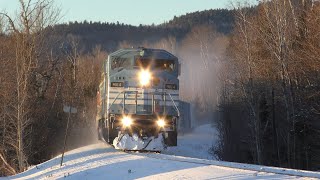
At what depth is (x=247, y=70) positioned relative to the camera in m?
34.7

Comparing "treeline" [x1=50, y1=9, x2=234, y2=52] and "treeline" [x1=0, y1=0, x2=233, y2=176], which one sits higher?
"treeline" [x1=50, y1=9, x2=234, y2=52]

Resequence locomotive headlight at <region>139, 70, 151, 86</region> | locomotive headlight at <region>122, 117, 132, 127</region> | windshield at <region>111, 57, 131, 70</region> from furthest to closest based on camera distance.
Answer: windshield at <region>111, 57, 131, 70</region>, locomotive headlight at <region>139, 70, 151, 86</region>, locomotive headlight at <region>122, 117, 132, 127</region>

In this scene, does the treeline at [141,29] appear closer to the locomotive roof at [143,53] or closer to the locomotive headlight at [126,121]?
the locomotive roof at [143,53]

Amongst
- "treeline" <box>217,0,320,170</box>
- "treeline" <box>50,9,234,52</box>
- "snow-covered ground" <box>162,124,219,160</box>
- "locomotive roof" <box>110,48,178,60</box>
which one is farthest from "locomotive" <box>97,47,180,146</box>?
"treeline" <box>50,9,234,52</box>

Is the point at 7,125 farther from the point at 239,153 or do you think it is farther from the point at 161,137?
the point at 239,153

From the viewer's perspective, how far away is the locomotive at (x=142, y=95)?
1953cm

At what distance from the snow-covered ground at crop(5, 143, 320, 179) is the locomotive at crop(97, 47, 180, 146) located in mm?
1680

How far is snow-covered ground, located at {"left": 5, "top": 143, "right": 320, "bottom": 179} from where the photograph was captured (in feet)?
35.1

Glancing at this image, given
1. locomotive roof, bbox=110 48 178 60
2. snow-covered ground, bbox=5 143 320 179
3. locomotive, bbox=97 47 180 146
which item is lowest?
snow-covered ground, bbox=5 143 320 179

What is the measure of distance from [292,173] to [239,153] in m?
27.3

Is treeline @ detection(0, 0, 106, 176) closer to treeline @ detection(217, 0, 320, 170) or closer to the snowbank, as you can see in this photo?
the snowbank

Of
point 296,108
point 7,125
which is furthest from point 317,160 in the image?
point 7,125

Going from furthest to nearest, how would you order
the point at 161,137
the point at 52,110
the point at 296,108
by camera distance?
the point at 52,110 < the point at 296,108 < the point at 161,137

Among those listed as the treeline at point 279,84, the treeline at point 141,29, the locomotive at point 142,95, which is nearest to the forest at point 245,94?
the treeline at point 279,84
